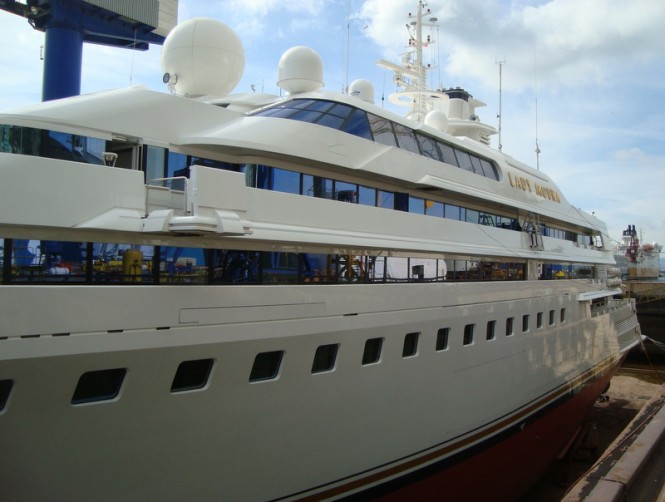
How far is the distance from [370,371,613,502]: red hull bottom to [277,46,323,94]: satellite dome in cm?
660

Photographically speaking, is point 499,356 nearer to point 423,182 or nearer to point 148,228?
point 423,182

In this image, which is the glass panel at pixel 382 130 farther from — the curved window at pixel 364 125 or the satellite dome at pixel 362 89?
the satellite dome at pixel 362 89

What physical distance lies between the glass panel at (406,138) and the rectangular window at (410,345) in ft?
10.7

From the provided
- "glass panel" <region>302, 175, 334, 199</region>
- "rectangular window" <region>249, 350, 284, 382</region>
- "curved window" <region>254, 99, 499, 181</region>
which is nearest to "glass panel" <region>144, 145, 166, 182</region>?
"glass panel" <region>302, 175, 334, 199</region>

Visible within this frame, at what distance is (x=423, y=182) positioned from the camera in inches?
334

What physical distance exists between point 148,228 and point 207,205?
1.91 ft

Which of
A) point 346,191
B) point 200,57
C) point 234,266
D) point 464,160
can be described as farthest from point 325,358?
point 464,160

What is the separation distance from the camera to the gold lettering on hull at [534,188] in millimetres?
12141

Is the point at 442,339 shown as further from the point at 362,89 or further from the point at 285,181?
the point at 362,89

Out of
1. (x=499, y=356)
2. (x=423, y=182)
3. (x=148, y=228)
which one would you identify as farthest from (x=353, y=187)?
(x=499, y=356)

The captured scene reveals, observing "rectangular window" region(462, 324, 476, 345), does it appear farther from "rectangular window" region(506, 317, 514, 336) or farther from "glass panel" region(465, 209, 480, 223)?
"glass panel" region(465, 209, 480, 223)

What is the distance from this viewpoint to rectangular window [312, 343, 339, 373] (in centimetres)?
603

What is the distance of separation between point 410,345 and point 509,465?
498 cm

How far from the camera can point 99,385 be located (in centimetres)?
441
